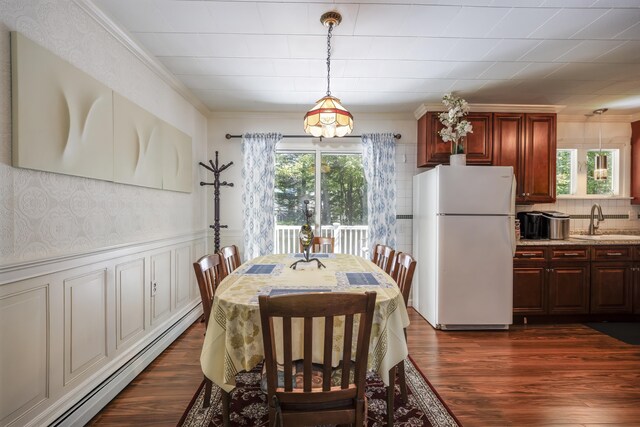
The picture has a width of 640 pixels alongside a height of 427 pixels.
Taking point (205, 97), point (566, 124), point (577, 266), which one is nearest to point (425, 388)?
point (577, 266)

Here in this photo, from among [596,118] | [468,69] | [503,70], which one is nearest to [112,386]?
[468,69]

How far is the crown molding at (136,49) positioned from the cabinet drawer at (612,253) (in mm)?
4731

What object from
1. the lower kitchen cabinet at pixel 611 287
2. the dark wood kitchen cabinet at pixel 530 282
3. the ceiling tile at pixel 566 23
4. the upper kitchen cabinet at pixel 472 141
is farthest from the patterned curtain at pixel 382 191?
the lower kitchen cabinet at pixel 611 287

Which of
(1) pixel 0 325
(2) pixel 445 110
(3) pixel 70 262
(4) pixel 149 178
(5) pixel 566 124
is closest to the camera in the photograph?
(1) pixel 0 325

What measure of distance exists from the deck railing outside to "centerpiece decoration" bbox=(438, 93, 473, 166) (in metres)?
1.48

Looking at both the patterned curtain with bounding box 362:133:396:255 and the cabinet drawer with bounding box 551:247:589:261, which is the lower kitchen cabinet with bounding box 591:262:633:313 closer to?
the cabinet drawer with bounding box 551:247:589:261

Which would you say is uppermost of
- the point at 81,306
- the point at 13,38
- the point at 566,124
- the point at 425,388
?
the point at 566,124

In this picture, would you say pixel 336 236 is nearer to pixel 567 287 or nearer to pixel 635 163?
pixel 567 287

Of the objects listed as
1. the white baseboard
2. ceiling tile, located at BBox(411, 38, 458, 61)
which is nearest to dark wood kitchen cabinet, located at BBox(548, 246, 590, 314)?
ceiling tile, located at BBox(411, 38, 458, 61)

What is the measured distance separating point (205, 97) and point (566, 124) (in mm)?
4601

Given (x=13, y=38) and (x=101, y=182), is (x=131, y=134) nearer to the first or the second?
(x=101, y=182)

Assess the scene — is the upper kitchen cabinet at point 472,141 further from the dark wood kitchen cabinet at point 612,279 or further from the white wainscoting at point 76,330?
the white wainscoting at point 76,330

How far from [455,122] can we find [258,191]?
2.47 m

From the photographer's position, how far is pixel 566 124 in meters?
4.26
